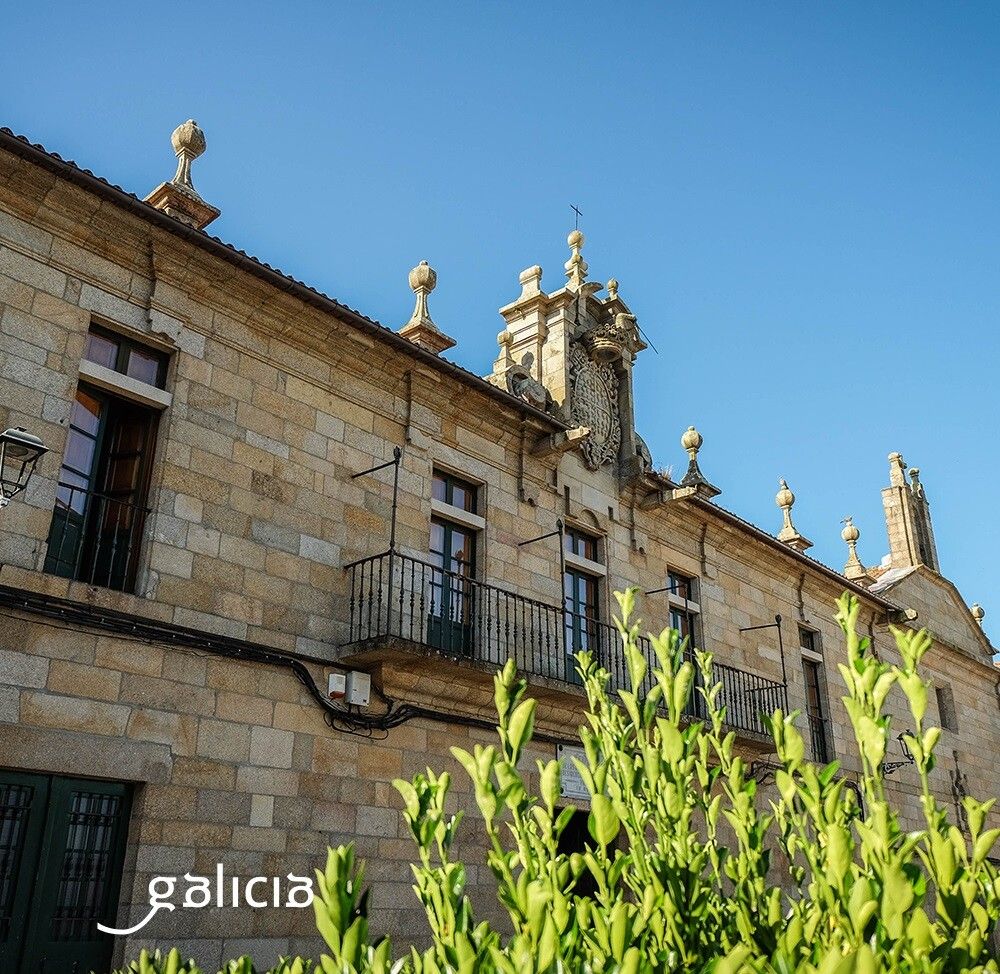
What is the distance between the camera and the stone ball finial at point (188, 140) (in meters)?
9.16

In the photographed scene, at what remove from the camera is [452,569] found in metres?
10.0

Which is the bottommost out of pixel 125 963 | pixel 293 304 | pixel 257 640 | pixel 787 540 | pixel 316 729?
pixel 125 963

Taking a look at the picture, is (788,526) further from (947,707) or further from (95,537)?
(95,537)

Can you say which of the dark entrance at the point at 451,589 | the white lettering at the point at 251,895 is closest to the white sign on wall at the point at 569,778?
the dark entrance at the point at 451,589

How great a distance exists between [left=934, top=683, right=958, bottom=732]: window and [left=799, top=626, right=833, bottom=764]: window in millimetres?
4595

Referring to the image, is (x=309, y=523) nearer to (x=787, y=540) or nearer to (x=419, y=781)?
(x=419, y=781)

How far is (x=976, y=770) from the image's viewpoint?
60.0 ft

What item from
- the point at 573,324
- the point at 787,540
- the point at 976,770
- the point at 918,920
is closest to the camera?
the point at 918,920

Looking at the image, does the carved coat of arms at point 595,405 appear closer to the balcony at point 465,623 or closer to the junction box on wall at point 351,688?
the balcony at point 465,623

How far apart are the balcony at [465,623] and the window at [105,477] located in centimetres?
196

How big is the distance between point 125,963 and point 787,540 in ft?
43.0

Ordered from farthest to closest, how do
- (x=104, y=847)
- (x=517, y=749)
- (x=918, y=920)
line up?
(x=104, y=847), (x=517, y=749), (x=918, y=920)

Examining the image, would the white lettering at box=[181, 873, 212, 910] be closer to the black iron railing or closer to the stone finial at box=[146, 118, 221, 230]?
the black iron railing

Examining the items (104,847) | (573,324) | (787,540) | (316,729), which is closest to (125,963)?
(104,847)
